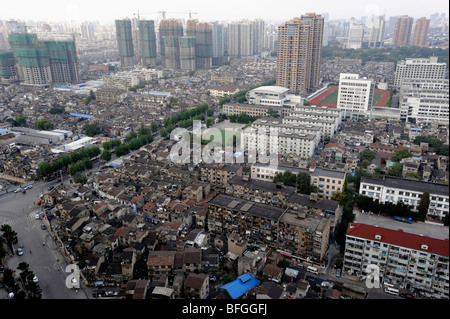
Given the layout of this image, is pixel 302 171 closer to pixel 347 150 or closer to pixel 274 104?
pixel 347 150

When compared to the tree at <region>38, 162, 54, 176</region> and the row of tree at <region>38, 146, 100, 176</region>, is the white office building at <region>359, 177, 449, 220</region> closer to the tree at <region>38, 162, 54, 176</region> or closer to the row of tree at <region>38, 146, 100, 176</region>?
the row of tree at <region>38, 146, 100, 176</region>

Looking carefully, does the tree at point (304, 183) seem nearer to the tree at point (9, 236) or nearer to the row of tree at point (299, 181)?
the row of tree at point (299, 181)

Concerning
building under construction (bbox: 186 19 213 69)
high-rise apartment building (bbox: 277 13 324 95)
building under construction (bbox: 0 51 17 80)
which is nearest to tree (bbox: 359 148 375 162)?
high-rise apartment building (bbox: 277 13 324 95)

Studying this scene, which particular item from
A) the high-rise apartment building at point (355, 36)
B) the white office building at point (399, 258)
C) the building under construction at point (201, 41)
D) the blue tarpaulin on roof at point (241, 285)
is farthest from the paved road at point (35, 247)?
the high-rise apartment building at point (355, 36)

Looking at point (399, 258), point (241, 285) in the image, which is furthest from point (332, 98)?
point (241, 285)

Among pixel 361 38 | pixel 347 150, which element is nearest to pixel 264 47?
pixel 361 38
